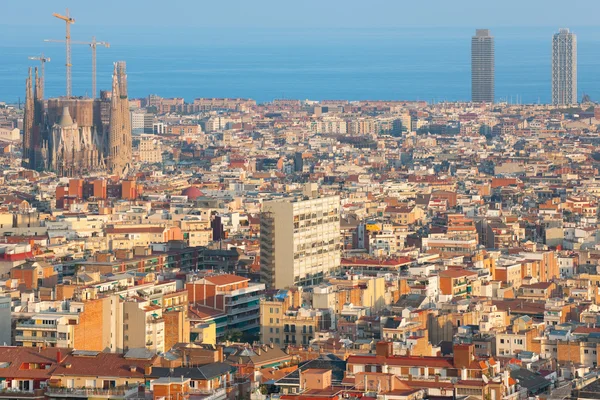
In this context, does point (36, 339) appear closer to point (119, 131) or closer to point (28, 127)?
point (119, 131)

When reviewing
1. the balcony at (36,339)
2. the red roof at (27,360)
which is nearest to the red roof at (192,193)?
the balcony at (36,339)

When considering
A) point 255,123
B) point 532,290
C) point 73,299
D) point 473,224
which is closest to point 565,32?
point 255,123

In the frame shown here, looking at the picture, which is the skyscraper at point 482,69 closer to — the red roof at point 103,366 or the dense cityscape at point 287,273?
the dense cityscape at point 287,273

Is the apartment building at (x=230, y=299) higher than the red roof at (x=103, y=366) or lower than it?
higher

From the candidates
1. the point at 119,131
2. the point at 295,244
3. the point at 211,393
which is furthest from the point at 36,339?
the point at 119,131

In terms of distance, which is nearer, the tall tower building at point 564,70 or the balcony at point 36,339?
the balcony at point 36,339
